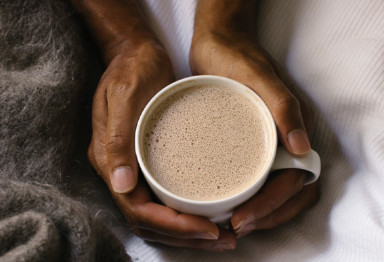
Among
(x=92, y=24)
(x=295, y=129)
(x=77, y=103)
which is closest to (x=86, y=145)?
(x=77, y=103)

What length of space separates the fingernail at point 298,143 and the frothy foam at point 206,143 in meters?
0.03

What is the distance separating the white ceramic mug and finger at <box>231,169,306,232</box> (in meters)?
0.02

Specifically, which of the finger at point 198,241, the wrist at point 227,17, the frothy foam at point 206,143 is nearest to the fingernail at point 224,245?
the finger at point 198,241

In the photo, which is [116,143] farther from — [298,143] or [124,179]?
[298,143]

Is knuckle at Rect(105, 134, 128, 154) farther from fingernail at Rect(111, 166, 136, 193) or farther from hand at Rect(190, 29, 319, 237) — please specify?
hand at Rect(190, 29, 319, 237)

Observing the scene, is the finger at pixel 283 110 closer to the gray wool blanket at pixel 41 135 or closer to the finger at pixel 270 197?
the finger at pixel 270 197

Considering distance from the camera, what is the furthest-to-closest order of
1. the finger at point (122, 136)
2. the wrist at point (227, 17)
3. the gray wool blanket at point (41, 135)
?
the wrist at point (227, 17) → the finger at point (122, 136) → the gray wool blanket at point (41, 135)

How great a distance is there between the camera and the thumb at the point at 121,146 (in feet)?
1.85

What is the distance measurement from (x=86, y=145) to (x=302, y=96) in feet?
1.17

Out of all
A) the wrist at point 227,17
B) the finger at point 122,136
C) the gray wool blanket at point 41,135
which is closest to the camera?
the gray wool blanket at point 41,135

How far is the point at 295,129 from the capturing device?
555 millimetres

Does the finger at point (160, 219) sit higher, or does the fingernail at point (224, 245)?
the finger at point (160, 219)

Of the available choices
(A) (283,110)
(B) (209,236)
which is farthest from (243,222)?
(A) (283,110)

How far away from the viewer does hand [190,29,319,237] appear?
554mm
